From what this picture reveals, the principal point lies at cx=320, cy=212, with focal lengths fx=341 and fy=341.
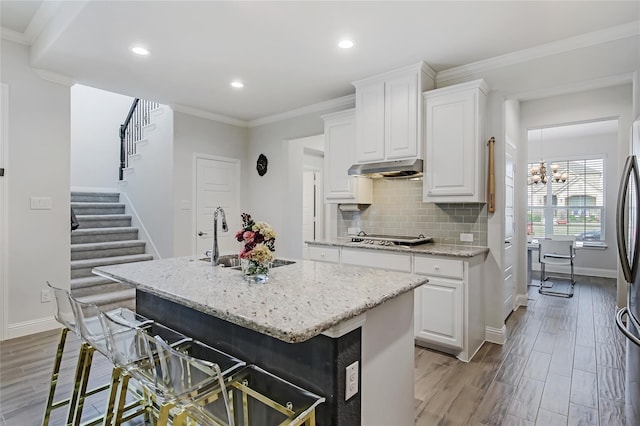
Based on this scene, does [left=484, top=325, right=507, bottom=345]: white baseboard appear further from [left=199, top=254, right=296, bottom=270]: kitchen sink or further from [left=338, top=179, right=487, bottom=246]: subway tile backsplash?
[left=199, top=254, right=296, bottom=270]: kitchen sink

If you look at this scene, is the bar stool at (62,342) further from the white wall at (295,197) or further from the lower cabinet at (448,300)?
the white wall at (295,197)

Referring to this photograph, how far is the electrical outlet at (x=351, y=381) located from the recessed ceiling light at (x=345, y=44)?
2581 mm

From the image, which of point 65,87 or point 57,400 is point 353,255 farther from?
point 65,87

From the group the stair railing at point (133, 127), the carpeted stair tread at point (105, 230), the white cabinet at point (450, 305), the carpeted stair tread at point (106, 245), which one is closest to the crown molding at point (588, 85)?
the white cabinet at point (450, 305)

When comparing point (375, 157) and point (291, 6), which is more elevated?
point (291, 6)

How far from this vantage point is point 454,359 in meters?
2.98

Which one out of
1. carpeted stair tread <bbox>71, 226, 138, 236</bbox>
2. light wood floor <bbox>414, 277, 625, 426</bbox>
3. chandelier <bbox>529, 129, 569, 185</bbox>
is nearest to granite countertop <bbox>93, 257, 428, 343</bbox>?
Result: light wood floor <bbox>414, 277, 625, 426</bbox>

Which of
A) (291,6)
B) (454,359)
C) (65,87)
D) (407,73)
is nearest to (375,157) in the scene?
(407,73)

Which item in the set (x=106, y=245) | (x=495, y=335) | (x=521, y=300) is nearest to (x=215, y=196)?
(x=106, y=245)

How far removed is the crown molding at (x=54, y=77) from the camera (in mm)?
3545

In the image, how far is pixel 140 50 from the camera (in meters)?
3.12

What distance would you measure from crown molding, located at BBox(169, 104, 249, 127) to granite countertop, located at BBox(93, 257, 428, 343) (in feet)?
10.4

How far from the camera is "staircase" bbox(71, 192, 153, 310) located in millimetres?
4227

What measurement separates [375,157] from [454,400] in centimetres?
232
